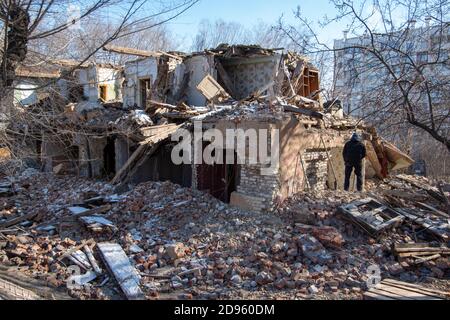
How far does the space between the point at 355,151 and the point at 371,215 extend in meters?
2.44

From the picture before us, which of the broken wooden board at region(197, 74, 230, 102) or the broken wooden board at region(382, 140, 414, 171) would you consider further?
the broken wooden board at region(382, 140, 414, 171)

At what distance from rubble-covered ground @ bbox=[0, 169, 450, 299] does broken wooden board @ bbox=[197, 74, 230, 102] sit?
3712 mm

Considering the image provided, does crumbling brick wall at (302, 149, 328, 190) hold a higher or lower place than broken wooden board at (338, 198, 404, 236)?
higher

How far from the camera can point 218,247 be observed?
789 centimetres

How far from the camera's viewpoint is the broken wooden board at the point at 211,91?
1297 centimetres

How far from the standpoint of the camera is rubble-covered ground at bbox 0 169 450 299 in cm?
663

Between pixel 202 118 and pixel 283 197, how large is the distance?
309 centimetres

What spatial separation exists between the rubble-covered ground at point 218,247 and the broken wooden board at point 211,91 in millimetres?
3712

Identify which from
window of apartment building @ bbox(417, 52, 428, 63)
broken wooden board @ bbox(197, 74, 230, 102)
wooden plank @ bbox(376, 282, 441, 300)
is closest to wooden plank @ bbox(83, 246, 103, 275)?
wooden plank @ bbox(376, 282, 441, 300)

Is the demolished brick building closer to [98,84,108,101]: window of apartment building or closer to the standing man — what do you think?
[98,84,108,101]: window of apartment building

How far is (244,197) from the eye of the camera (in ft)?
31.3

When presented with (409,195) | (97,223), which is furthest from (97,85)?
(409,195)
